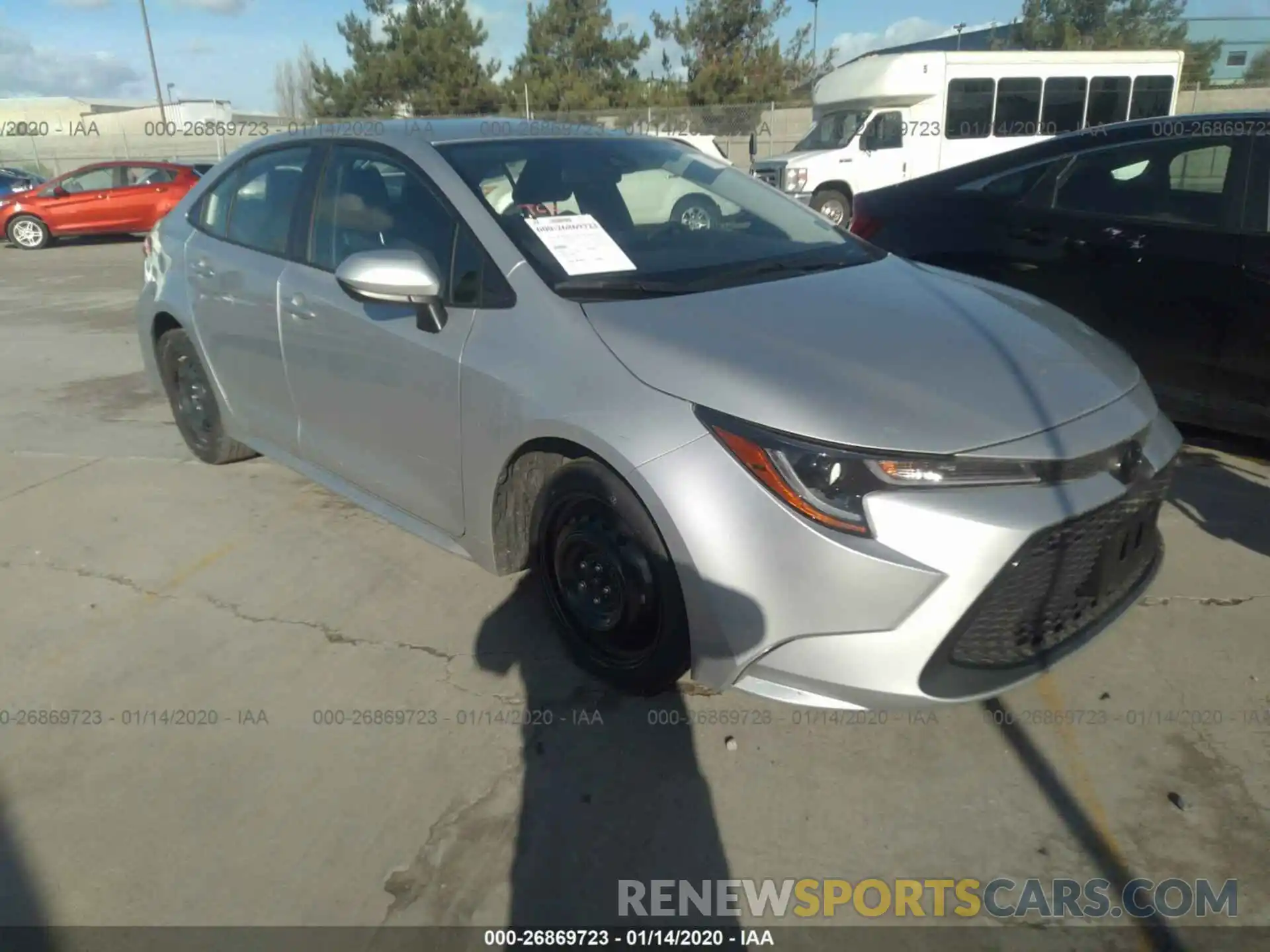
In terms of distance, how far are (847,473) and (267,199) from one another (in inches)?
115

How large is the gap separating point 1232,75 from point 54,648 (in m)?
56.8

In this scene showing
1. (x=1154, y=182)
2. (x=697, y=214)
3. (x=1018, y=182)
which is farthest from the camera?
(x=1018, y=182)

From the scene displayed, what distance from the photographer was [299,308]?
3484 millimetres

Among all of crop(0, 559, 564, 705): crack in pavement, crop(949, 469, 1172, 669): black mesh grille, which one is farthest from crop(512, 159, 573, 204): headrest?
crop(949, 469, 1172, 669): black mesh grille

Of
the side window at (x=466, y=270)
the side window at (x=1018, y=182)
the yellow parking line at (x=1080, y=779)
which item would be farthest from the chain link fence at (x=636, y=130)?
the yellow parking line at (x=1080, y=779)

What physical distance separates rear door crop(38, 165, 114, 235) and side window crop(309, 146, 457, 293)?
55.3 ft

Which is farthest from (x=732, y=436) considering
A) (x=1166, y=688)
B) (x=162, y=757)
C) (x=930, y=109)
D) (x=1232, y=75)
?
(x=1232, y=75)

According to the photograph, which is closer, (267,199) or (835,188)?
(267,199)

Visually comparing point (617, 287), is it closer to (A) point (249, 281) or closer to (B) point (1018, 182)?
(A) point (249, 281)

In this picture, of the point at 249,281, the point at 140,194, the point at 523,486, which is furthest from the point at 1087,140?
the point at 140,194

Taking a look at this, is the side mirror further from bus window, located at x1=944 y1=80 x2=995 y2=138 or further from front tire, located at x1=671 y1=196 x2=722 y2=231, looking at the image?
bus window, located at x1=944 y1=80 x2=995 y2=138

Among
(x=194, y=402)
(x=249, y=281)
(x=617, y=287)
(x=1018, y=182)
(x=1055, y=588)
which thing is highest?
(x=1018, y=182)

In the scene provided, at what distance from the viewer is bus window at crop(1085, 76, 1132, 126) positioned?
16219mm

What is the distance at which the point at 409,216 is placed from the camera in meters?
3.16
